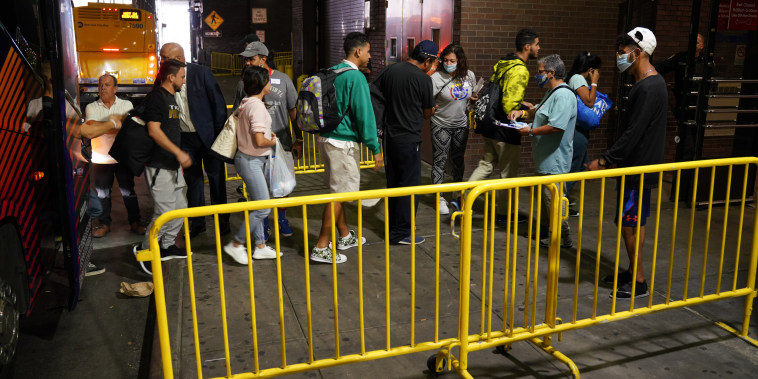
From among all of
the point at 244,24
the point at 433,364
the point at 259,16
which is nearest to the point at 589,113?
the point at 433,364

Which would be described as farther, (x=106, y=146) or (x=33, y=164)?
(x=106, y=146)

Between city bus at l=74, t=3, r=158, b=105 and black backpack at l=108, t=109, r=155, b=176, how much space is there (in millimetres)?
A: 9601

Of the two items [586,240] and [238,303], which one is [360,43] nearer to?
[238,303]

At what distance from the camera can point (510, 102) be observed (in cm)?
662

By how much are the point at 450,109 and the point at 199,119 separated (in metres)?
2.85

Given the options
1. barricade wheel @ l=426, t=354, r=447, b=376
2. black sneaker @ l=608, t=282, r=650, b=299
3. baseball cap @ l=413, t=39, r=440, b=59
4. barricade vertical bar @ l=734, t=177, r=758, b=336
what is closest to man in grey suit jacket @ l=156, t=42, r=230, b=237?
baseball cap @ l=413, t=39, r=440, b=59

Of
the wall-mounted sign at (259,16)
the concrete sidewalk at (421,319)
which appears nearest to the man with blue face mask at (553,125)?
the concrete sidewalk at (421,319)

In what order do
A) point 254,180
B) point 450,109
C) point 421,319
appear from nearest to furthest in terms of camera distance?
point 421,319 → point 254,180 → point 450,109

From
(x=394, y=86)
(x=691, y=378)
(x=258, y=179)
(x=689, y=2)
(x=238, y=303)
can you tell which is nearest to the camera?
(x=691, y=378)

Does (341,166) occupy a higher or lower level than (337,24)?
lower

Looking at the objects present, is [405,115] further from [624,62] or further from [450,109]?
[624,62]

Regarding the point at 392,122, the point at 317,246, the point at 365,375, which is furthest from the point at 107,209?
the point at 365,375

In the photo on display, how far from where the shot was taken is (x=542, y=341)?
4.20 meters

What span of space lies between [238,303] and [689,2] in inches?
308
